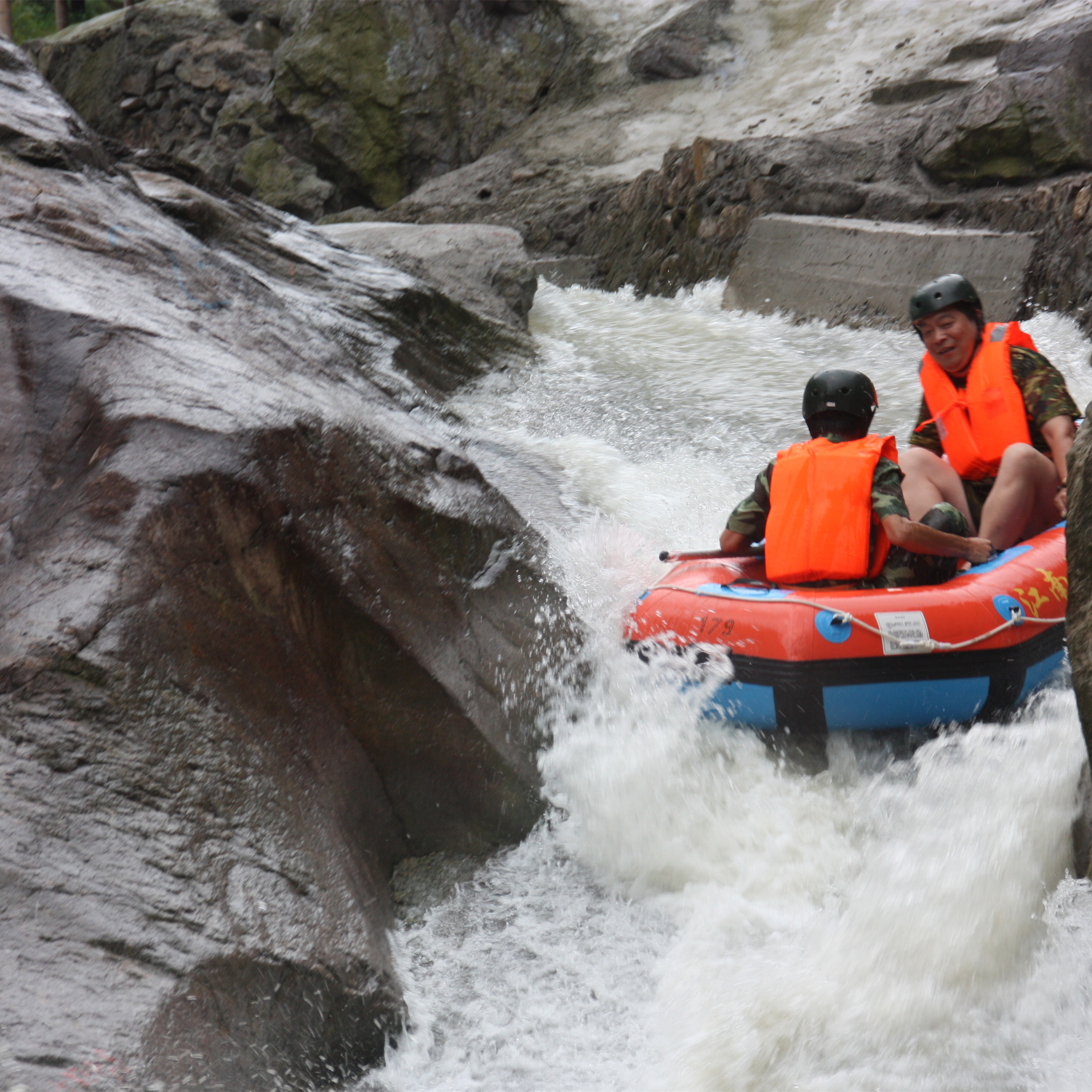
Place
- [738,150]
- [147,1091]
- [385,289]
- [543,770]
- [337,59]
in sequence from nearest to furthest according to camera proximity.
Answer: [147,1091] < [543,770] < [385,289] < [738,150] < [337,59]

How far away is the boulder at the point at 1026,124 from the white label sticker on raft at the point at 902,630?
19.7 feet

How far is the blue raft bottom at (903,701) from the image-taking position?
326cm

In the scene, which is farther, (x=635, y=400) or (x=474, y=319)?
(x=474, y=319)

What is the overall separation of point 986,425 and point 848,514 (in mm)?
943

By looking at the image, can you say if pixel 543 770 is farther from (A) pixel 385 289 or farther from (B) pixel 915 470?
(A) pixel 385 289

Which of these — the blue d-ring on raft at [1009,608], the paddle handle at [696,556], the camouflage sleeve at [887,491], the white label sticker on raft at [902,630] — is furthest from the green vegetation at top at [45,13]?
the blue d-ring on raft at [1009,608]

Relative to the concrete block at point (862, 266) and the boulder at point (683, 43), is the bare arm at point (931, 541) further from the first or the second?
the boulder at point (683, 43)

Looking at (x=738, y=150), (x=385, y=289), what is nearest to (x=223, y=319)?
(x=385, y=289)

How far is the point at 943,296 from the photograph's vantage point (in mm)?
4121

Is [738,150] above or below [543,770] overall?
above

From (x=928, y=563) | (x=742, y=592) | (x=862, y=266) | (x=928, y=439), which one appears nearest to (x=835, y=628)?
(x=742, y=592)

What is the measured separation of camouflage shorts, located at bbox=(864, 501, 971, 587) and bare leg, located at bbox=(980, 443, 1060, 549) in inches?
5.5

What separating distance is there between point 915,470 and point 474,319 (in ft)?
12.7

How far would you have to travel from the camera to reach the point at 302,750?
271cm
